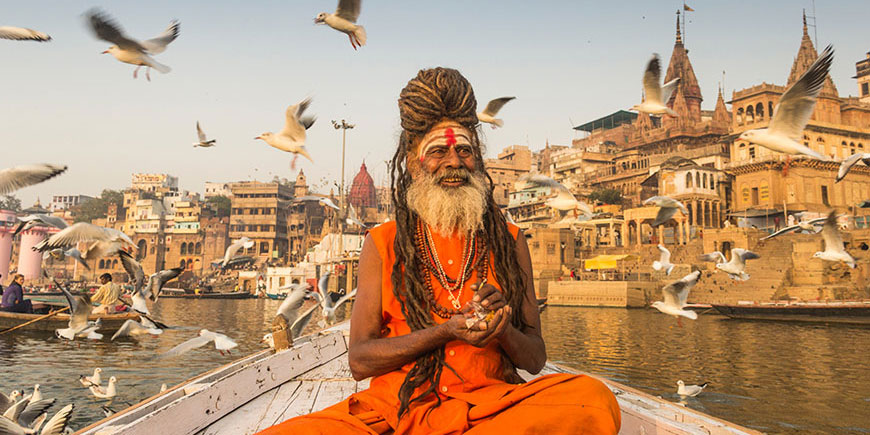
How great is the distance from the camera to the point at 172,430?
2445 mm

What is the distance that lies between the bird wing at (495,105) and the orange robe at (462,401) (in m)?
5.41

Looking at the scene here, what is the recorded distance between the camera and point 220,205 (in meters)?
84.6

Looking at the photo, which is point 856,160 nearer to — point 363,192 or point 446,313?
point 446,313

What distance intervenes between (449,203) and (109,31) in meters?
5.42

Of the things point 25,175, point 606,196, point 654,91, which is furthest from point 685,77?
point 25,175

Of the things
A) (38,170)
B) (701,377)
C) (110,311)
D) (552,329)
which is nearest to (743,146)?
(552,329)

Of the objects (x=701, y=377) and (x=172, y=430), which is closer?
(x=172, y=430)

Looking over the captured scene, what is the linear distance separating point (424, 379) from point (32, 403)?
3.60 meters

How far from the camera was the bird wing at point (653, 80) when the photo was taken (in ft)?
27.6

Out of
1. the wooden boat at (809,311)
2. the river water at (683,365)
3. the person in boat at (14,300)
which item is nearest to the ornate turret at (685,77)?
the wooden boat at (809,311)

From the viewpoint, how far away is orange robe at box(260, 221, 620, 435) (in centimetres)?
168

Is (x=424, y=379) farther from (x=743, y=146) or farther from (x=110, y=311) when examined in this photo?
(x=743, y=146)

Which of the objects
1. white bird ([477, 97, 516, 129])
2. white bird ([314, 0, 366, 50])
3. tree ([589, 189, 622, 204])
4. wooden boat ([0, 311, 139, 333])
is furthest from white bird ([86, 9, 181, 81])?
tree ([589, 189, 622, 204])

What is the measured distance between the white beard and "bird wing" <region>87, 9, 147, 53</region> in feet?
17.0
